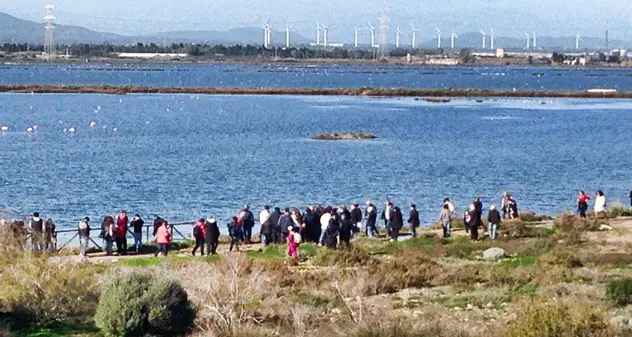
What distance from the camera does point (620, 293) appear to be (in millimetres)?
22219

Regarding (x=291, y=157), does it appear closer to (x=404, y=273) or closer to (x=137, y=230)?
(x=137, y=230)

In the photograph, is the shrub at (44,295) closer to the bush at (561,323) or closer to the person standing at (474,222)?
the bush at (561,323)

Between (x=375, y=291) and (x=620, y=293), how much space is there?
5.04m

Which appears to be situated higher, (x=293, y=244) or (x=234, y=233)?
(x=293, y=244)

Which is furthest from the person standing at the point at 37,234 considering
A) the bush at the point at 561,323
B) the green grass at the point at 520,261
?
the bush at the point at 561,323

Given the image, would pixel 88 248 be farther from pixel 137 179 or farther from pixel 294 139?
pixel 294 139

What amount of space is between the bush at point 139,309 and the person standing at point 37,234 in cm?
678

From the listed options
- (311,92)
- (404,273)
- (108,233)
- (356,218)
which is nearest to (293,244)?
(404,273)

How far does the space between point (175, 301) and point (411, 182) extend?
126ft

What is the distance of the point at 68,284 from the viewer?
66.1 feet

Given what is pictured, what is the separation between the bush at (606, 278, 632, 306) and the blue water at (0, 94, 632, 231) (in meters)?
22.3

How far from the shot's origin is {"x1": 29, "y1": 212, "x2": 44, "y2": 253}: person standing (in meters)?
26.5

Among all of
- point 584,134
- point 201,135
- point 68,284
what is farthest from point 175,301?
point 584,134

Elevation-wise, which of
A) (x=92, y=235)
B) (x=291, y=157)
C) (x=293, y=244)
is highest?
(x=293, y=244)
